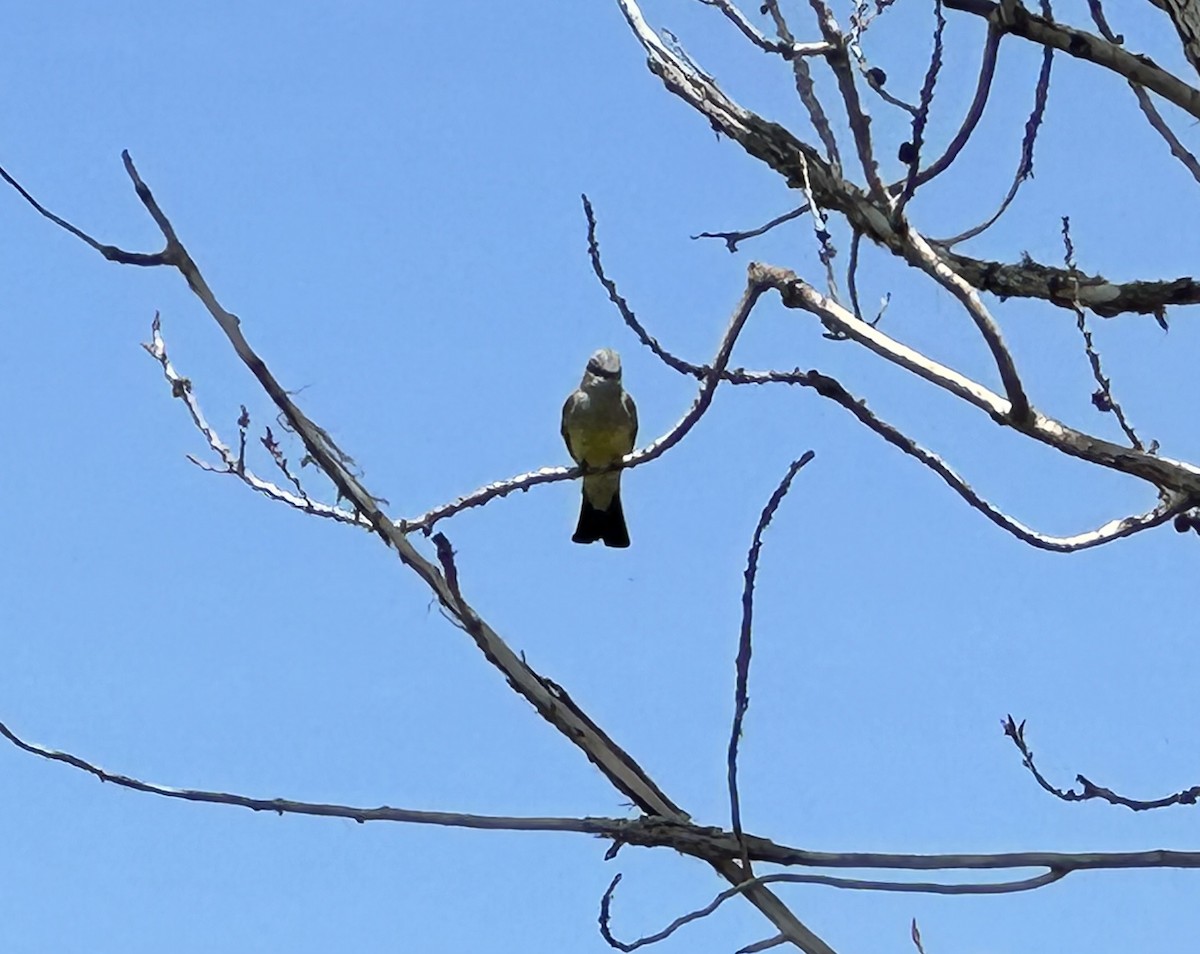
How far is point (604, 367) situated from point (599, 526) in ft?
2.54

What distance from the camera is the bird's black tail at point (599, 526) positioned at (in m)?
8.15

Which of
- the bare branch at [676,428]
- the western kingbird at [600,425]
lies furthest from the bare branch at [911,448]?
the western kingbird at [600,425]

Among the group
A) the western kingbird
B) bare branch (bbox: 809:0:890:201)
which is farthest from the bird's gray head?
bare branch (bbox: 809:0:890:201)

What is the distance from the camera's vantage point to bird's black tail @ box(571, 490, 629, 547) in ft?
26.7

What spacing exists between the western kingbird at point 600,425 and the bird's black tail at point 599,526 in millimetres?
30

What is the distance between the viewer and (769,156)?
3.70 m

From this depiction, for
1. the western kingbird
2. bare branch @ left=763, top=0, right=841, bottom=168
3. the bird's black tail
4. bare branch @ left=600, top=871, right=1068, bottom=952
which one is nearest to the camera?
bare branch @ left=600, top=871, right=1068, bottom=952

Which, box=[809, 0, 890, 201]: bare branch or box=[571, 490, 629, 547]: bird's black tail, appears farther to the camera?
box=[571, 490, 629, 547]: bird's black tail

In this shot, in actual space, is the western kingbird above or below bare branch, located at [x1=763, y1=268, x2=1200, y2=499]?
above

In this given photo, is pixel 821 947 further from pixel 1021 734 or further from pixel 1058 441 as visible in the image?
pixel 1021 734

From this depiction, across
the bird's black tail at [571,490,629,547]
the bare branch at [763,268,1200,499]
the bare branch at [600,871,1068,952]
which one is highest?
the bird's black tail at [571,490,629,547]

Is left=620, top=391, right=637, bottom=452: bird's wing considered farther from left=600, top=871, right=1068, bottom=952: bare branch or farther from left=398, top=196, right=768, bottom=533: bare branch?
left=600, top=871, right=1068, bottom=952: bare branch

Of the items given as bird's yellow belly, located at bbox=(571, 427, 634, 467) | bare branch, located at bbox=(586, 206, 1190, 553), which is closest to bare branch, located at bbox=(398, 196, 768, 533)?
bare branch, located at bbox=(586, 206, 1190, 553)

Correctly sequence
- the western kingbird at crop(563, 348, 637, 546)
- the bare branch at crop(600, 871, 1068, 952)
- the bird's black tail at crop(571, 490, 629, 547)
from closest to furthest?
the bare branch at crop(600, 871, 1068, 952) → the western kingbird at crop(563, 348, 637, 546) → the bird's black tail at crop(571, 490, 629, 547)
